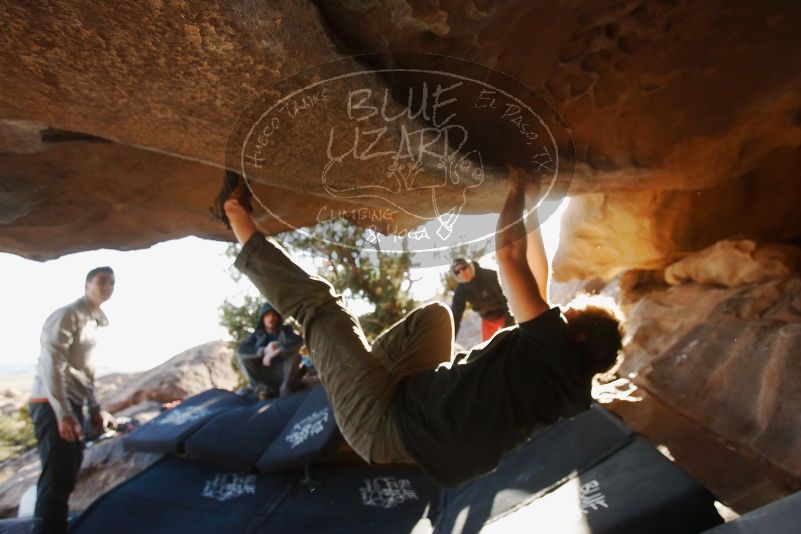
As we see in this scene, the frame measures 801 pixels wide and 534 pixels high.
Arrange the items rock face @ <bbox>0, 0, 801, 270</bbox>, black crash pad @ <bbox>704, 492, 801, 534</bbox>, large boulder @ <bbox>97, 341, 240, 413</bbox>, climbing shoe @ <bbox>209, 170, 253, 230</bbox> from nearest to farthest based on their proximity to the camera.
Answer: black crash pad @ <bbox>704, 492, 801, 534</bbox>
rock face @ <bbox>0, 0, 801, 270</bbox>
climbing shoe @ <bbox>209, 170, 253, 230</bbox>
large boulder @ <bbox>97, 341, 240, 413</bbox>

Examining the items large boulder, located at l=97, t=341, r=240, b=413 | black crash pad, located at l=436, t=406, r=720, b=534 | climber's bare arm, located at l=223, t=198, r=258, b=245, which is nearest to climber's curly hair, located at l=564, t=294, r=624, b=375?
black crash pad, located at l=436, t=406, r=720, b=534

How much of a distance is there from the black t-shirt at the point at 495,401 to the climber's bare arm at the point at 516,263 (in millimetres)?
71

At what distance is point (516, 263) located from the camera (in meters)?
1.96

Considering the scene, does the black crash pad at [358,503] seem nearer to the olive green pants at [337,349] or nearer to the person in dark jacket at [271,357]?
the olive green pants at [337,349]

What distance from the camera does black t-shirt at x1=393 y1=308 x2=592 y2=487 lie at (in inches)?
74.4

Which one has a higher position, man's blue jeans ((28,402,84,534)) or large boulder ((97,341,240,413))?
large boulder ((97,341,240,413))

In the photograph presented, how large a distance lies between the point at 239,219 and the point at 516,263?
1.41 m

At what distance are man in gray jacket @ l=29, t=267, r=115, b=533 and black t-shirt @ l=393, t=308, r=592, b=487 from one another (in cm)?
277

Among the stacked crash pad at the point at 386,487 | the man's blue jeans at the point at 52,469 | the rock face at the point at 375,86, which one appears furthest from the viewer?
the man's blue jeans at the point at 52,469

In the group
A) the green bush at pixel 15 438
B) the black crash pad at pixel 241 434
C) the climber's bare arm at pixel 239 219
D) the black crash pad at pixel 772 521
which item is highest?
the green bush at pixel 15 438

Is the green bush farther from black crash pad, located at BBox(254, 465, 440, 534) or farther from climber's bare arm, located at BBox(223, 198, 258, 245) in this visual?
climber's bare arm, located at BBox(223, 198, 258, 245)

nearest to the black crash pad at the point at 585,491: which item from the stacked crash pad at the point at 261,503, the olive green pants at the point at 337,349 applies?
the stacked crash pad at the point at 261,503

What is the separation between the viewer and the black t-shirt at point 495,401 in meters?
1.89

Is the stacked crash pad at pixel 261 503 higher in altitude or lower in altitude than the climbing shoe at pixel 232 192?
lower
